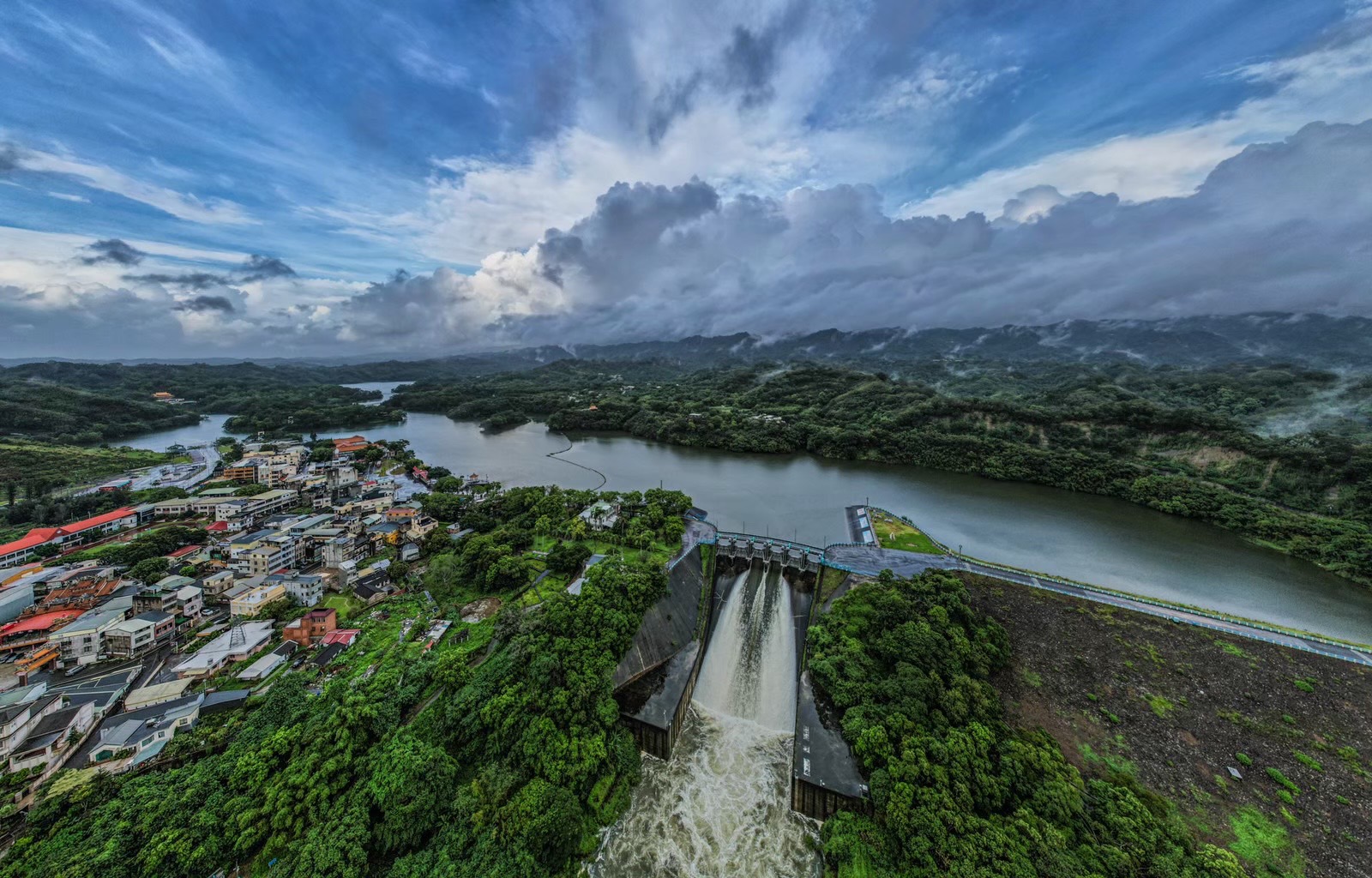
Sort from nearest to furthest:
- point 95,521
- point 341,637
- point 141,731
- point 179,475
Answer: point 141,731 < point 341,637 < point 95,521 < point 179,475

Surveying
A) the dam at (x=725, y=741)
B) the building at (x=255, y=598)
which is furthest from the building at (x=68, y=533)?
the dam at (x=725, y=741)

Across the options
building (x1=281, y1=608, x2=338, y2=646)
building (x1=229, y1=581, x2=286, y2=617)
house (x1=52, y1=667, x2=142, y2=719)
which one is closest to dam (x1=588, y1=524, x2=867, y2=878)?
building (x1=281, y1=608, x2=338, y2=646)

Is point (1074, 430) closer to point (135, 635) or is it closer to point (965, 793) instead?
point (965, 793)

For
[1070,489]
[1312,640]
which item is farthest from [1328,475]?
[1312,640]

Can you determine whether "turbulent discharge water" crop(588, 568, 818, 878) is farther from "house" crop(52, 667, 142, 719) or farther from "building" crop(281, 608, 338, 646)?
"house" crop(52, 667, 142, 719)

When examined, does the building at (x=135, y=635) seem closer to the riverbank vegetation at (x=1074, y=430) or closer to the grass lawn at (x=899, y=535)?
the grass lawn at (x=899, y=535)

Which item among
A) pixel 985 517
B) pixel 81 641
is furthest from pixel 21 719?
pixel 985 517
